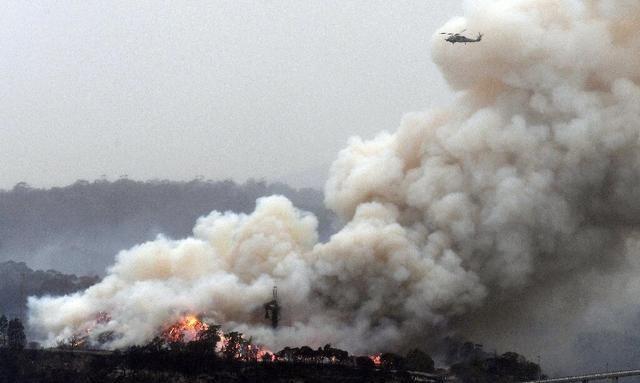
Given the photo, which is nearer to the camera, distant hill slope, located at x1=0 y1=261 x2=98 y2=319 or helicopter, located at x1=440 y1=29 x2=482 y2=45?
helicopter, located at x1=440 y1=29 x2=482 y2=45

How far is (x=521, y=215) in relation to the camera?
102938mm

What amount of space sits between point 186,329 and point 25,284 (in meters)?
58.4

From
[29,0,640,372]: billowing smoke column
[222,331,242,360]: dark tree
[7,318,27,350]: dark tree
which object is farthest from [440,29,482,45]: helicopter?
[7,318,27,350]: dark tree

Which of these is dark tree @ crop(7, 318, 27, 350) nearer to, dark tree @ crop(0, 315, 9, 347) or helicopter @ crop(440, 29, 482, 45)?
dark tree @ crop(0, 315, 9, 347)

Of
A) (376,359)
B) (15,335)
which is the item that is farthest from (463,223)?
(15,335)

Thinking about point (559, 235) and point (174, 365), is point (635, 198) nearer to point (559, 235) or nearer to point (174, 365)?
point (559, 235)

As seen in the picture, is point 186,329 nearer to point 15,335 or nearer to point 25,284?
point 15,335

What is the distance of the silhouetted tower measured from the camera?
10256cm

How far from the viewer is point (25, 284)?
155 meters

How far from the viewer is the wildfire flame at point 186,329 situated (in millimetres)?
103000

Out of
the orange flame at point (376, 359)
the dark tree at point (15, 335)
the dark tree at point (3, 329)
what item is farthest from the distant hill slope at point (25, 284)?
the orange flame at point (376, 359)

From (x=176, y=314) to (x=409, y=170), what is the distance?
25.3m

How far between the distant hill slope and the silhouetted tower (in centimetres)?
4304

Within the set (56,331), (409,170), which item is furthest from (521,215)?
(56,331)
